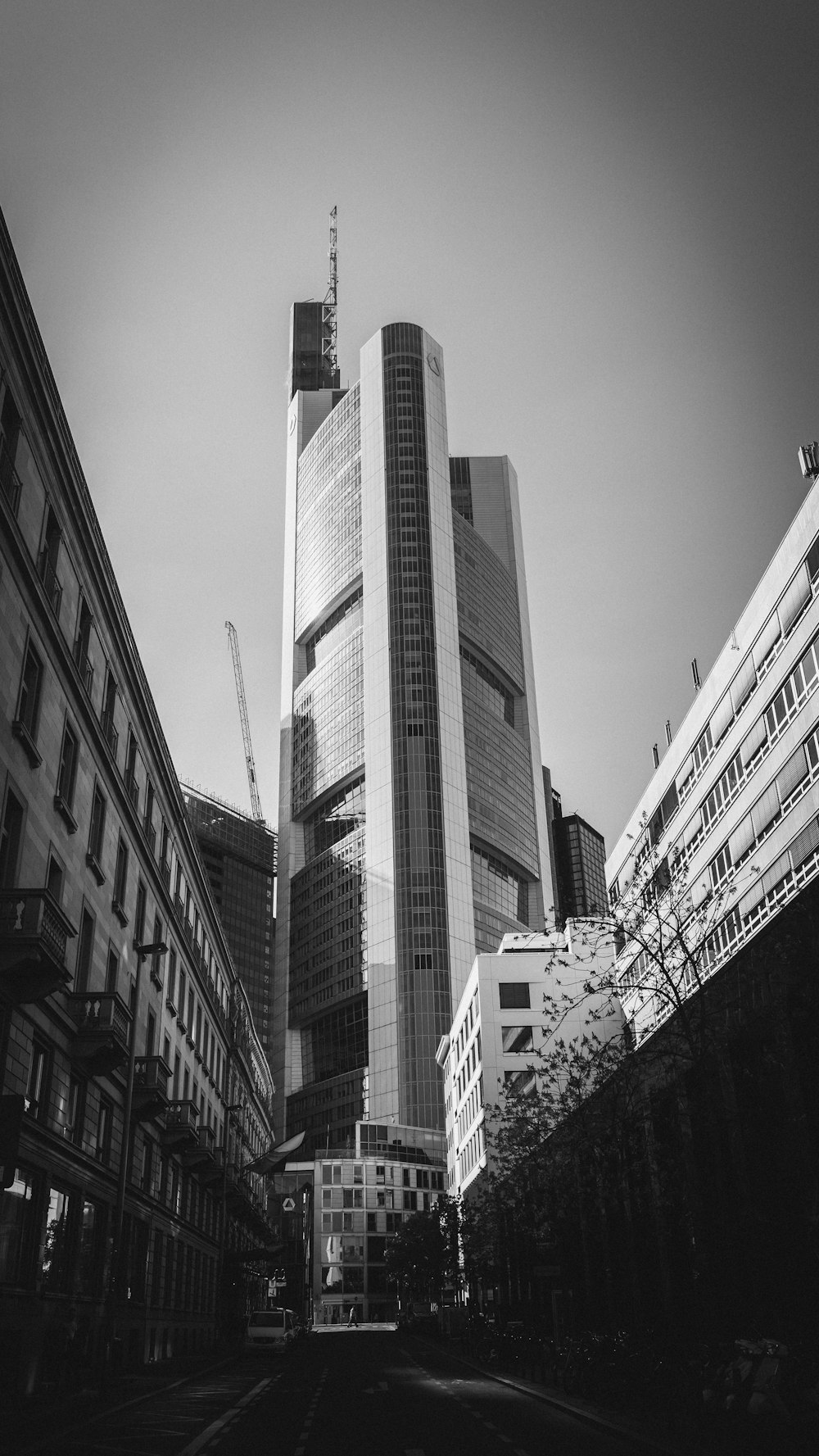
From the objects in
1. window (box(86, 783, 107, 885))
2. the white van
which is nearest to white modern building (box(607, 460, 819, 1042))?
window (box(86, 783, 107, 885))

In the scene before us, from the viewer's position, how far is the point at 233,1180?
73375 mm

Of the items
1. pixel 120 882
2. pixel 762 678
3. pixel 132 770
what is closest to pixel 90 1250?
pixel 120 882

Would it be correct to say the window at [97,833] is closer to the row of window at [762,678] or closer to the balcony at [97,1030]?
the balcony at [97,1030]

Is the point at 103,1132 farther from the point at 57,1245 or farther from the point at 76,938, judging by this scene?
the point at 76,938

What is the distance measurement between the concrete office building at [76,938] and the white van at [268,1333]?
3714 millimetres

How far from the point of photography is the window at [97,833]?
3762cm

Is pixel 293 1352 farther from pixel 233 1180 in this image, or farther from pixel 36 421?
pixel 36 421

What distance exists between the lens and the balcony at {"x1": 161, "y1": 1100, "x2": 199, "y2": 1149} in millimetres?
48656

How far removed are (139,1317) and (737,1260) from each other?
2487 cm

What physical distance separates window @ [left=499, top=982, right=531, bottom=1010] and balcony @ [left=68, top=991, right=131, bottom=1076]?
72.5 m

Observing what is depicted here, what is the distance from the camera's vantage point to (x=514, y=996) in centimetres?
10444

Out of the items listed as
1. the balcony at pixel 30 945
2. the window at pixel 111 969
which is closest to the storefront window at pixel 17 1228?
the balcony at pixel 30 945

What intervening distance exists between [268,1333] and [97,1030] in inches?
1066

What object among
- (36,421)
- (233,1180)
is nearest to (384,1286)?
(233,1180)
